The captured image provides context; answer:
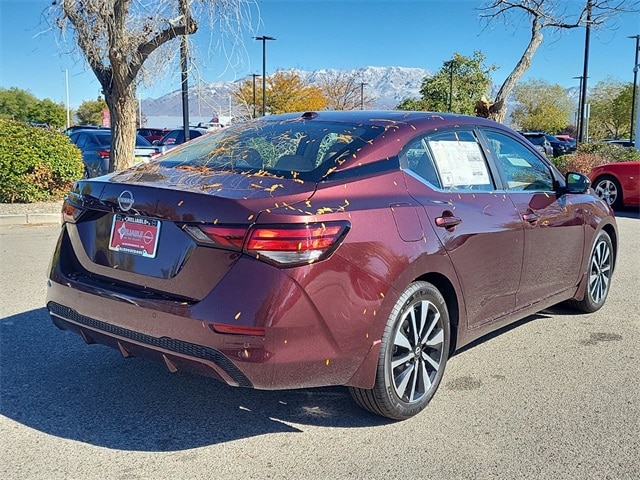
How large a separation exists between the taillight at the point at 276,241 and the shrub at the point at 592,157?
14.1 metres

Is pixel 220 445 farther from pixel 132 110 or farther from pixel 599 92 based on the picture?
pixel 599 92

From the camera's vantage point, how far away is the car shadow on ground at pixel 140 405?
325cm

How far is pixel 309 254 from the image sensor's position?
2812mm

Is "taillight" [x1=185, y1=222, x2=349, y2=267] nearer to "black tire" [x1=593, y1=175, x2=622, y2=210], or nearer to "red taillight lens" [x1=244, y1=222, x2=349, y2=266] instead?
"red taillight lens" [x1=244, y1=222, x2=349, y2=266]

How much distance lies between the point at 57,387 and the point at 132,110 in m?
9.19

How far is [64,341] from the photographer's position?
4535 millimetres

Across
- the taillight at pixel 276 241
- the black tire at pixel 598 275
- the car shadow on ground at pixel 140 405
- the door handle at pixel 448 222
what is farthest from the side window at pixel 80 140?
the taillight at pixel 276 241

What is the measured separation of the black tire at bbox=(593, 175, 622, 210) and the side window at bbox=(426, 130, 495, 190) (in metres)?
9.95

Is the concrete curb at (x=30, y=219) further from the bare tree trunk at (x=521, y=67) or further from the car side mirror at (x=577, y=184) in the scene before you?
the bare tree trunk at (x=521, y=67)

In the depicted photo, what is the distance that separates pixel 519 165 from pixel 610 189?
32.0ft

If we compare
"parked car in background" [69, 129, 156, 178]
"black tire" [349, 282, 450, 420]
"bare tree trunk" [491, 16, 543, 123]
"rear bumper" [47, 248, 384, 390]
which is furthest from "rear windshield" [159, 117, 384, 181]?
"bare tree trunk" [491, 16, 543, 123]

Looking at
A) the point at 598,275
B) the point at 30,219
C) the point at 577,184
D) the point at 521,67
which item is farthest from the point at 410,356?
the point at 521,67

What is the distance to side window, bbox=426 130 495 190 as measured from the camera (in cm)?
377

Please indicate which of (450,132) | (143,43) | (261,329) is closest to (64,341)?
(261,329)
